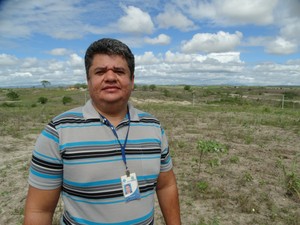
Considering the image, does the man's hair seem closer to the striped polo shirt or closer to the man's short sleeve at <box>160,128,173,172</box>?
the striped polo shirt

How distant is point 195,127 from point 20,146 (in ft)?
18.8

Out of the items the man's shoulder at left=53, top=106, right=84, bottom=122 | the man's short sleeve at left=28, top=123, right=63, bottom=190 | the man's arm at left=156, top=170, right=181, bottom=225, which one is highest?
the man's shoulder at left=53, top=106, right=84, bottom=122

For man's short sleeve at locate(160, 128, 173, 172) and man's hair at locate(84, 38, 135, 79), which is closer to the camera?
man's hair at locate(84, 38, 135, 79)

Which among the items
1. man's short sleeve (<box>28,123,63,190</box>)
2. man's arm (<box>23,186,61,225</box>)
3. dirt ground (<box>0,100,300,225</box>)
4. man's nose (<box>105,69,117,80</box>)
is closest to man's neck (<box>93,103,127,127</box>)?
man's nose (<box>105,69,117,80</box>)

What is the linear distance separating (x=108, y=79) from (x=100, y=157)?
37 cm

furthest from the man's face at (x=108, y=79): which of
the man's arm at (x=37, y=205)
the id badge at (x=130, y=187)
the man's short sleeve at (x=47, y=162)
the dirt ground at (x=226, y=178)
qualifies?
the dirt ground at (x=226, y=178)

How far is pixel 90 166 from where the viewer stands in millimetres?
1286

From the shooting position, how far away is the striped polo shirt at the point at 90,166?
4.17 feet

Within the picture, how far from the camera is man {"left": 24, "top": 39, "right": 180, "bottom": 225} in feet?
4.20

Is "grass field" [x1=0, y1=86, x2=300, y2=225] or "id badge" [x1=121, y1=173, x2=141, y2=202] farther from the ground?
"id badge" [x1=121, y1=173, x2=141, y2=202]

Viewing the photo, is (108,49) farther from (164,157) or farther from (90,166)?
(164,157)

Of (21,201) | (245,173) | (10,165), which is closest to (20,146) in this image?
(10,165)

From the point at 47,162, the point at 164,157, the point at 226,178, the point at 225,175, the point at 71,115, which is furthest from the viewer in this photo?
the point at 225,175

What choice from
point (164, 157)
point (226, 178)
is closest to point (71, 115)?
point (164, 157)
